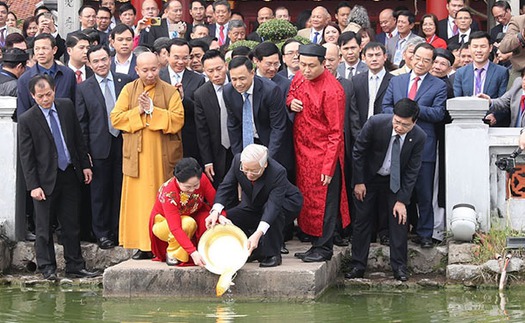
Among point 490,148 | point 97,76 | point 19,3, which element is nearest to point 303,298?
point 490,148

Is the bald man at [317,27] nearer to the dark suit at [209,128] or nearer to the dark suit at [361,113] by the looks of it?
the dark suit at [361,113]

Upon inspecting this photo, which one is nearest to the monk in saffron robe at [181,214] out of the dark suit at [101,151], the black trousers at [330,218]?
the black trousers at [330,218]

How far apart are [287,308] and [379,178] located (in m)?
1.64

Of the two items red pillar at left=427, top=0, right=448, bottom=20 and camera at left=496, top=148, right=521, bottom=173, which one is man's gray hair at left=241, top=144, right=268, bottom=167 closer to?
camera at left=496, top=148, right=521, bottom=173

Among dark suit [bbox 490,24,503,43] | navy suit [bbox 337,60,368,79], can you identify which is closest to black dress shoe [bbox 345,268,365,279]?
navy suit [bbox 337,60,368,79]

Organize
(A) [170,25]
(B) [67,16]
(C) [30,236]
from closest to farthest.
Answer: (C) [30,236] < (A) [170,25] < (B) [67,16]

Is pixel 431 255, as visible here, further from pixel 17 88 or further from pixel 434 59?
pixel 17 88

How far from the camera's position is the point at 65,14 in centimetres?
1556

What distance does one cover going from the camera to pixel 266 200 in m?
9.02

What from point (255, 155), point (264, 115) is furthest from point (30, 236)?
point (255, 155)

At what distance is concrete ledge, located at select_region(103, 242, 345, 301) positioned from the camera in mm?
8680

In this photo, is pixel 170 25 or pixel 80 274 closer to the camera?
pixel 80 274

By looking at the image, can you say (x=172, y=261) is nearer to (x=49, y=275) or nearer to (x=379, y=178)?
(x=49, y=275)

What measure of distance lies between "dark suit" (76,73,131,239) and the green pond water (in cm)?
100
